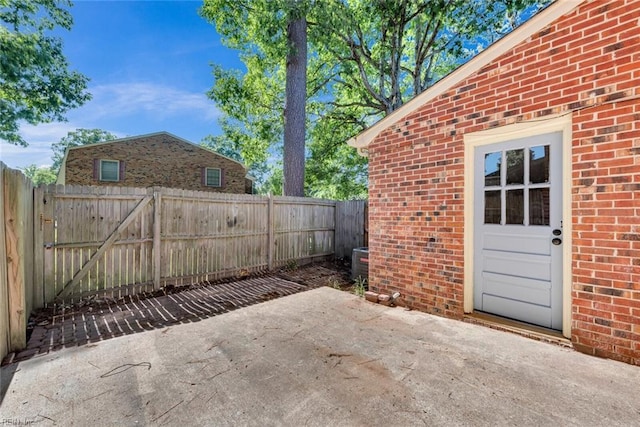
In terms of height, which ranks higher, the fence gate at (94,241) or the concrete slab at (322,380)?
the fence gate at (94,241)

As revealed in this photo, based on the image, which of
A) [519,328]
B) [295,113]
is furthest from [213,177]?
[519,328]

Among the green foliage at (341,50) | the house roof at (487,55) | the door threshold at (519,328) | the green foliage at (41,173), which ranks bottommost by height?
the door threshold at (519,328)

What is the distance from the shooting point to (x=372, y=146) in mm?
4469

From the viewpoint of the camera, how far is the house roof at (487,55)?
9.11 feet

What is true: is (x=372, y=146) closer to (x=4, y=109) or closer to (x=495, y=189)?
(x=495, y=189)

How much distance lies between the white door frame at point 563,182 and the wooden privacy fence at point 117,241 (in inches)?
180

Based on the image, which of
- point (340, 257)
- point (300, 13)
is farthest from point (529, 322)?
point (300, 13)

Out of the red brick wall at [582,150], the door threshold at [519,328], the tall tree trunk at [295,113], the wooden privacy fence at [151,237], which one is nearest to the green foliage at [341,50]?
the tall tree trunk at [295,113]

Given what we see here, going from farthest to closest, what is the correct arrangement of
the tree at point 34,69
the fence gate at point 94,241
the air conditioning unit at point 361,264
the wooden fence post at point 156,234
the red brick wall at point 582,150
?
the tree at point 34,69
the air conditioning unit at point 361,264
the wooden fence post at point 156,234
the fence gate at point 94,241
the red brick wall at point 582,150

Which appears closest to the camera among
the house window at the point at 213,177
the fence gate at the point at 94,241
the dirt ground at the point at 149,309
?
the dirt ground at the point at 149,309

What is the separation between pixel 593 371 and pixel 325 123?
11990 millimetres

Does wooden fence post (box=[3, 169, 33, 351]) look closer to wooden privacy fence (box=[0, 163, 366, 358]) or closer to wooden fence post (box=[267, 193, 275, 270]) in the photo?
wooden privacy fence (box=[0, 163, 366, 358])

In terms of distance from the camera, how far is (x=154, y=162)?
585 inches

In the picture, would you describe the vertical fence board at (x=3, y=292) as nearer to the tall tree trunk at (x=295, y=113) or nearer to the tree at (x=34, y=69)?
the tall tree trunk at (x=295, y=113)
